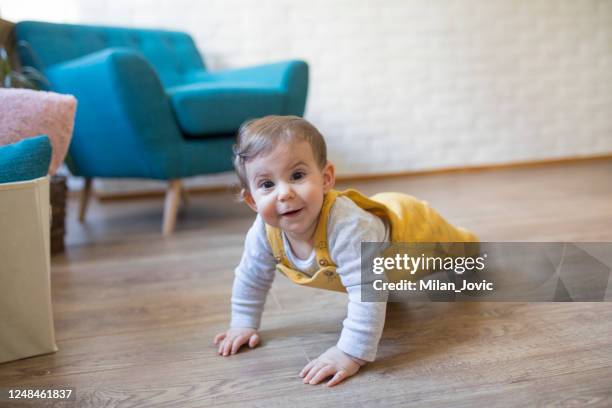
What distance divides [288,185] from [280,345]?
30cm

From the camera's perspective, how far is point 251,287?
91cm

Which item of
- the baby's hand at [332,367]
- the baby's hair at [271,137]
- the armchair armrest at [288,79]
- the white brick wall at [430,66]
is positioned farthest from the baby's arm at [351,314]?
the white brick wall at [430,66]

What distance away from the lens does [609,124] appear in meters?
3.10

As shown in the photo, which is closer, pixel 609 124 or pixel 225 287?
pixel 225 287

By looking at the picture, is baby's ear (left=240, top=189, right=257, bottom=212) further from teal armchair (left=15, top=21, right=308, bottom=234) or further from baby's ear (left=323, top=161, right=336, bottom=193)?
teal armchair (left=15, top=21, right=308, bottom=234)

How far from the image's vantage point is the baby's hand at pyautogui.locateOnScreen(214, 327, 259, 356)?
854mm

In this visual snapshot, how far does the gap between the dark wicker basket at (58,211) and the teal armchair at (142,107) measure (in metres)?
0.24

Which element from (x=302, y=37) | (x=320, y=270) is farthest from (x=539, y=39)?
(x=320, y=270)

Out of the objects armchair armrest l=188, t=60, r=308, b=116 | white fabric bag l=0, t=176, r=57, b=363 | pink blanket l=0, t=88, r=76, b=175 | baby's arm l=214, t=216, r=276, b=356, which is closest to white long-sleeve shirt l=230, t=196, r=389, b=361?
baby's arm l=214, t=216, r=276, b=356

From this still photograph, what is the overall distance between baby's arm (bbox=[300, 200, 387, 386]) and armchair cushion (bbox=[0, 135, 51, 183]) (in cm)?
48

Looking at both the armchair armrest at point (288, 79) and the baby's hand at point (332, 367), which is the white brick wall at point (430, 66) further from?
the baby's hand at point (332, 367)

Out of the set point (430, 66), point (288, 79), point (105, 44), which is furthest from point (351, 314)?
point (430, 66)

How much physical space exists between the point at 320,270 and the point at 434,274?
0.24m

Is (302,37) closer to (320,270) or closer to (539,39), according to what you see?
(539,39)
